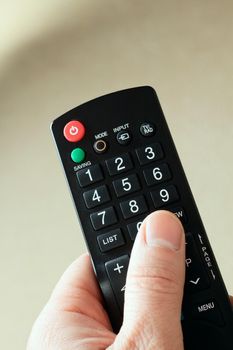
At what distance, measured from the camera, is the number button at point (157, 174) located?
50cm

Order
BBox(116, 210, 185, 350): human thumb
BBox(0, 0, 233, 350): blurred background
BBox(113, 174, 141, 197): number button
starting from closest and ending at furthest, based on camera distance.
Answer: BBox(116, 210, 185, 350): human thumb → BBox(113, 174, 141, 197): number button → BBox(0, 0, 233, 350): blurred background

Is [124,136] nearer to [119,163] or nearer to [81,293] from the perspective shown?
[119,163]

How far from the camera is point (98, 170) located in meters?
0.51

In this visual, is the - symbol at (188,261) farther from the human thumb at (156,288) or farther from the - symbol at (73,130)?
the - symbol at (73,130)

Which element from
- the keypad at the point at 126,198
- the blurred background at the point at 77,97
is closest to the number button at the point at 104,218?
the keypad at the point at 126,198

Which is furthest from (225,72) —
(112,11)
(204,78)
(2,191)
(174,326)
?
(174,326)

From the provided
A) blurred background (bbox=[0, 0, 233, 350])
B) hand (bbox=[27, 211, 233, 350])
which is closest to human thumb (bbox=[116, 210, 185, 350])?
hand (bbox=[27, 211, 233, 350])

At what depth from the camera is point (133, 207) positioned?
0.50 metres

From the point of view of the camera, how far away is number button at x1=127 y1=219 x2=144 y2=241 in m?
0.49

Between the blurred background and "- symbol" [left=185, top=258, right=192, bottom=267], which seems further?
the blurred background

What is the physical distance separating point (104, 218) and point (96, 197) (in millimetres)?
21

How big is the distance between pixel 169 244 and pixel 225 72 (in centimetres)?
48

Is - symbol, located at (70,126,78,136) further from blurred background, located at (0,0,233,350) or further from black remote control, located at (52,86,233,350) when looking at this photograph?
blurred background, located at (0,0,233,350)

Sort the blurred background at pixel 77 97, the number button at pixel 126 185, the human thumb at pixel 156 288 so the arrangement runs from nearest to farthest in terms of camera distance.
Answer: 1. the human thumb at pixel 156 288
2. the number button at pixel 126 185
3. the blurred background at pixel 77 97
